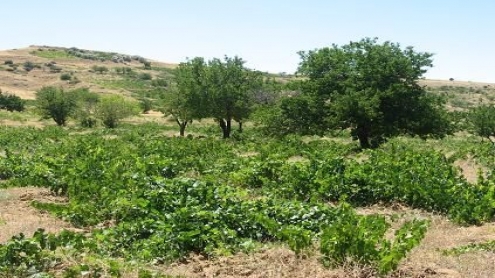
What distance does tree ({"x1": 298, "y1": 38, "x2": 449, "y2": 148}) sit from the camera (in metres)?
22.3

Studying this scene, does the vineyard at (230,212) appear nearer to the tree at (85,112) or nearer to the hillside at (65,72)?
the tree at (85,112)

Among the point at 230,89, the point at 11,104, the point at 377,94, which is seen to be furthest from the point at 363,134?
the point at 11,104

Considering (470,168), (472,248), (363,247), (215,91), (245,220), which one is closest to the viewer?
(363,247)

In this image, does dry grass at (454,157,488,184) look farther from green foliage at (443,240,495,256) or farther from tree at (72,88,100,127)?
tree at (72,88,100,127)

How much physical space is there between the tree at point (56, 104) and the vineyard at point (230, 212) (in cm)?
3117

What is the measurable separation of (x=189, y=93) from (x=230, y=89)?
→ 3060 mm

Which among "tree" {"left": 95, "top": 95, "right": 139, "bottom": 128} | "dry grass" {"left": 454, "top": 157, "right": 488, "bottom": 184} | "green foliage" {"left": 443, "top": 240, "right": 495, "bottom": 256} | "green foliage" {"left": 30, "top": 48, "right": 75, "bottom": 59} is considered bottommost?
"tree" {"left": 95, "top": 95, "right": 139, "bottom": 128}

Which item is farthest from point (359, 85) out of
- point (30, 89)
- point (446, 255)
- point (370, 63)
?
point (30, 89)

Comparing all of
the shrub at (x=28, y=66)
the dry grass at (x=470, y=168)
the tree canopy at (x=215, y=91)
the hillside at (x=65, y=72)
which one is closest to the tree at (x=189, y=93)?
the tree canopy at (x=215, y=91)

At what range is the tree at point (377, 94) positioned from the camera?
22281mm

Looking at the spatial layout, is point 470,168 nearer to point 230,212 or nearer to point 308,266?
point 230,212

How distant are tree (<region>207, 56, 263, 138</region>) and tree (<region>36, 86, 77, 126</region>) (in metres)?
17.8

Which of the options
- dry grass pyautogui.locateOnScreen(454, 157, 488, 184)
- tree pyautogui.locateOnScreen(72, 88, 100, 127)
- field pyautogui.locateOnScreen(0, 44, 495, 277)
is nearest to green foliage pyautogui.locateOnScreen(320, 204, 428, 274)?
field pyautogui.locateOnScreen(0, 44, 495, 277)

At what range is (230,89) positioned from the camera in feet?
103
